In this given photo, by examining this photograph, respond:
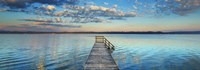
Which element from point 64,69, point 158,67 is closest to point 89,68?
point 64,69

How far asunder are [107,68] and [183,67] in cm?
1265

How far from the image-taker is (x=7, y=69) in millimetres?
23266

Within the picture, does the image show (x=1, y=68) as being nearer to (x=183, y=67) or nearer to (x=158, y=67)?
(x=158, y=67)

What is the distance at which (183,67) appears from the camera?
2497 cm

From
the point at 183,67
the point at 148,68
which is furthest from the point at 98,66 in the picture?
the point at 183,67

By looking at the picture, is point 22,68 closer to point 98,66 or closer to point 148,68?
point 98,66

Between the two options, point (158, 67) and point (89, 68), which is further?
point (158, 67)

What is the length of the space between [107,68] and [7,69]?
1288 cm

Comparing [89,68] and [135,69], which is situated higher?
[89,68]

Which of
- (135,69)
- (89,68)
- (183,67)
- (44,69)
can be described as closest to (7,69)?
(44,69)

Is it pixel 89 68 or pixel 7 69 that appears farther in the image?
pixel 7 69

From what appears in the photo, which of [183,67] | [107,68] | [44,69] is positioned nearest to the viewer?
[107,68]

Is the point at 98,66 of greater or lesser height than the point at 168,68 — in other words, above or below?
above

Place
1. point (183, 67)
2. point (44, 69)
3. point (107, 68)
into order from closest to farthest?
point (107, 68), point (44, 69), point (183, 67)
